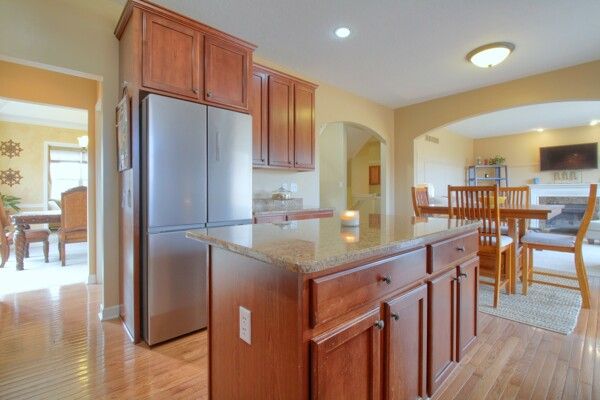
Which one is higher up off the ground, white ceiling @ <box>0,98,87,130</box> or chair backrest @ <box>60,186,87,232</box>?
white ceiling @ <box>0,98,87,130</box>

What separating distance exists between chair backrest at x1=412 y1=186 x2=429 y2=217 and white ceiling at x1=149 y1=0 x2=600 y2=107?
1.59 metres

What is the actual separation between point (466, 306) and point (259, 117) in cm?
260

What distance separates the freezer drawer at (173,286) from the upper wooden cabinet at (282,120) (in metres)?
1.33

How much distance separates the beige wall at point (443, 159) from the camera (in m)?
6.69

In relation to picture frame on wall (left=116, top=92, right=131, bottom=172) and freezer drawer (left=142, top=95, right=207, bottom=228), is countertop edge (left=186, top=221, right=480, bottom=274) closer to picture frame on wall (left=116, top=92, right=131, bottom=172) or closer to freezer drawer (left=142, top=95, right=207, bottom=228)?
freezer drawer (left=142, top=95, right=207, bottom=228)

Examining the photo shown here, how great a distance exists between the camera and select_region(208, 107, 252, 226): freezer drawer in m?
2.40

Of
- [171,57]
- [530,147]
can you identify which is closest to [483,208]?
[171,57]

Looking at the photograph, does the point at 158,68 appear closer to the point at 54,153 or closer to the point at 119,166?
the point at 119,166

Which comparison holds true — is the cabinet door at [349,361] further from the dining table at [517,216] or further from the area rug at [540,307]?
the dining table at [517,216]

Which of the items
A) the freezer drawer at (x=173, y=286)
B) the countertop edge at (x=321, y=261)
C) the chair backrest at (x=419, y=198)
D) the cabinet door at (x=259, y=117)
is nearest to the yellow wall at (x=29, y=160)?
the cabinet door at (x=259, y=117)

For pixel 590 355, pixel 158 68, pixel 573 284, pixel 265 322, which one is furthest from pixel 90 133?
pixel 573 284

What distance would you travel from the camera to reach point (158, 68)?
7.23 feet

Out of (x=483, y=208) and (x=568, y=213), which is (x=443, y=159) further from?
(x=483, y=208)

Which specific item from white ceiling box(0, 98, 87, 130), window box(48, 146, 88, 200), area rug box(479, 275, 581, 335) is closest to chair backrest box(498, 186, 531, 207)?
area rug box(479, 275, 581, 335)
